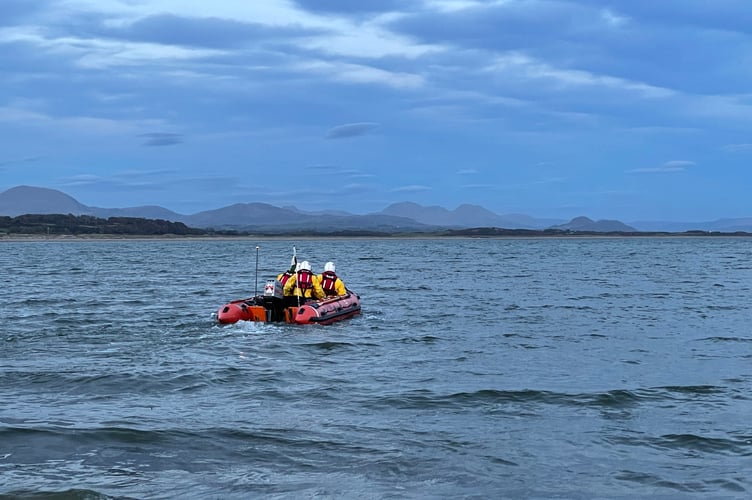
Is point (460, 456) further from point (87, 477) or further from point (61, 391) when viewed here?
point (61, 391)

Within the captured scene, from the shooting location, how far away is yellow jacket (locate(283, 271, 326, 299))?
23.9 meters

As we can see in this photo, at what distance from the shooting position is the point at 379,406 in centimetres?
1340

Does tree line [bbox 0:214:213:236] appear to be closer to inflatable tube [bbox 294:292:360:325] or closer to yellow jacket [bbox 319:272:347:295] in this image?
yellow jacket [bbox 319:272:347:295]

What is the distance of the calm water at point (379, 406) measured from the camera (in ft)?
31.4

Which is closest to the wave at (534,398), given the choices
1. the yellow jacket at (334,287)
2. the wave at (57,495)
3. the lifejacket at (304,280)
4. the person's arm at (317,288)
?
the wave at (57,495)

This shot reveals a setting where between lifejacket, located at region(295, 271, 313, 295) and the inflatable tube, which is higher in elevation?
lifejacket, located at region(295, 271, 313, 295)

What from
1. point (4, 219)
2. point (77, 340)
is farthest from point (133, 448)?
point (4, 219)

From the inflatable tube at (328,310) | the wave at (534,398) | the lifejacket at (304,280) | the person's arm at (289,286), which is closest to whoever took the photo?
the wave at (534,398)

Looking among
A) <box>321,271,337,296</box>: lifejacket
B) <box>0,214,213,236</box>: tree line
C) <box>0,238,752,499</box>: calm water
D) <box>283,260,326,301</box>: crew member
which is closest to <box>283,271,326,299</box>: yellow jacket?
<box>283,260,326,301</box>: crew member

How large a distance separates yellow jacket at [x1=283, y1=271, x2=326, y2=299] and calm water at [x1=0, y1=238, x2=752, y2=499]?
134 cm

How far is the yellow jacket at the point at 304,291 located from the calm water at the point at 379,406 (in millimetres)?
1340

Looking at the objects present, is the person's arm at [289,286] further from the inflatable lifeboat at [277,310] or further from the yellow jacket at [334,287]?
the yellow jacket at [334,287]

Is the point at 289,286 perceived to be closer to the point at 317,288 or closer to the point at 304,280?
the point at 304,280

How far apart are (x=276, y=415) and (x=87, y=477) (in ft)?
12.0
